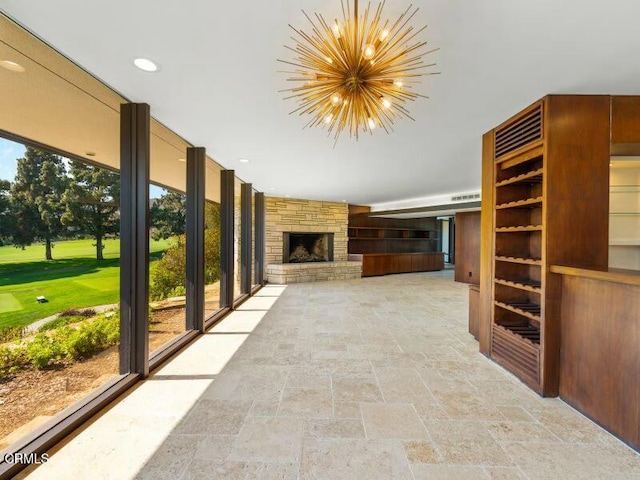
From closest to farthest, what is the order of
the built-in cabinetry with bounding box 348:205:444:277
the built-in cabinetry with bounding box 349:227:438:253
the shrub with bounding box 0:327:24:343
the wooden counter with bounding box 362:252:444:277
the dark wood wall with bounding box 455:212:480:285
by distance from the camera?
the shrub with bounding box 0:327:24:343, the dark wood wall with bounding box 455:212:480:285, the wooden counter with bounding box 362:252:444:277, the built-in cabinetry with bounding box 348:205:444:277, the built-in cabinetry with bounding box 349:227:438:253

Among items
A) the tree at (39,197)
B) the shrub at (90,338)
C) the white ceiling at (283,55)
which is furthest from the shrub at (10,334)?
the white ceiling at (283,55)

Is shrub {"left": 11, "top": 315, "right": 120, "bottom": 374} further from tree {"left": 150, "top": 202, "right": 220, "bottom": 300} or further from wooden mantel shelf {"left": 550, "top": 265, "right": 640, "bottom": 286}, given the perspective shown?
wooden mantel shelf {"left": 550, "top": 265, "right": 640, "bottom": 286}

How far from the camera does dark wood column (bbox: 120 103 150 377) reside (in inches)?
88.5

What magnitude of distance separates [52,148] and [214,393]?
2823mm

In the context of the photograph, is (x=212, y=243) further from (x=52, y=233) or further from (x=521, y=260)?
(x=521, y=260)

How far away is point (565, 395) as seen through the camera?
6.86ft

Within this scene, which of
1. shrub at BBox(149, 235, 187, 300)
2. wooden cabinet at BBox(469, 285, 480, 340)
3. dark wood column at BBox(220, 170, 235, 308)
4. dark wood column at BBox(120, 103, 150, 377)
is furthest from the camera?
dark wood column at BBox(220, 170, 235, 308)

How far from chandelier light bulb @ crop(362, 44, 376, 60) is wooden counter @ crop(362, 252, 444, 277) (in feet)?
25.0

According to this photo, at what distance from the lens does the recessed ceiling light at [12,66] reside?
1.67 metres

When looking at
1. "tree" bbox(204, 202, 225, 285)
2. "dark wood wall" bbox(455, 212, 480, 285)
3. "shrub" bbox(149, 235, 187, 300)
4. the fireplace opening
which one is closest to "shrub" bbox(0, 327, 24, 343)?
"shrub" bbox(149, 235, 187, 300)

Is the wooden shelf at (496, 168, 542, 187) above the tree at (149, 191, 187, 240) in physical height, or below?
above

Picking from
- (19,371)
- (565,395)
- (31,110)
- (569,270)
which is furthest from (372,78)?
(19,371)

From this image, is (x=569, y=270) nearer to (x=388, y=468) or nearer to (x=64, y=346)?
(x=388, y=468)

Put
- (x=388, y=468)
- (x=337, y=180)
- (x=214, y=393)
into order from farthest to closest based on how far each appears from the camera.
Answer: (x=337, y=180) → (x=214, y=393) → (x=388, y=468)
